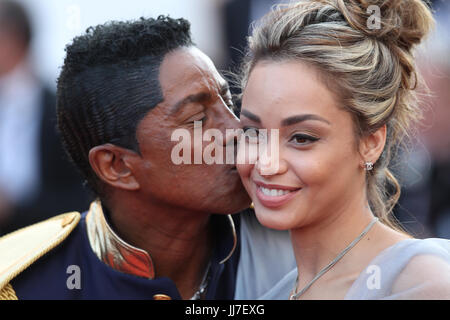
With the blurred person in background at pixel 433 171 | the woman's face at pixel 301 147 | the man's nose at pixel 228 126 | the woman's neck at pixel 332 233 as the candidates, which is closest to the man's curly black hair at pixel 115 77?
the man's nose at pixel 228 126

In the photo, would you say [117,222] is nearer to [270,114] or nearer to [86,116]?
[86,116]

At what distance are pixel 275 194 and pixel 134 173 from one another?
752 mm

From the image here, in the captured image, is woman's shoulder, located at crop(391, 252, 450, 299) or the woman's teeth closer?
woman's shoulder, located at crop(391, 252, 450, 299)

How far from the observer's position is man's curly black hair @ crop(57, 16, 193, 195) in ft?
8.95

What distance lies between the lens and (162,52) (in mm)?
2773

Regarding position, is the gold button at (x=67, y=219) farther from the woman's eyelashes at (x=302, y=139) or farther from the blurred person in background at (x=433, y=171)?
the blurred person in background at (x=433, y=171)

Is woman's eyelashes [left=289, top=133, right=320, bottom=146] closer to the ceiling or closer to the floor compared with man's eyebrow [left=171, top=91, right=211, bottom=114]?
closer to the floor

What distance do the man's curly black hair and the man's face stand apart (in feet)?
0.17

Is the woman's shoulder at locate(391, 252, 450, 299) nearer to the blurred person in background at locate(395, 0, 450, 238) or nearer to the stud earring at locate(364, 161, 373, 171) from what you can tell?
the stud earring at locate(364, 161, 373, 171)

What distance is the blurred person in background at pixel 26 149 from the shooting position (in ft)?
13.3

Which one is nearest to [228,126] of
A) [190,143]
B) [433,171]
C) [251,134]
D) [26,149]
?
[190,143]

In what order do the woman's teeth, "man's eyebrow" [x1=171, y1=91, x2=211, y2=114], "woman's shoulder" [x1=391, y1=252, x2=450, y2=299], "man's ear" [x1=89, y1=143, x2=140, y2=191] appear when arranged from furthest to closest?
"man's ear" [x1=89, y1=143, x2=140, y2=191] → "man's eyebrow" [x1=171, y1=91, x2=211, y2=114] → the woman's teeth → "woman's shoulder" [x1=391, y1=252, x2=450, y2=299]

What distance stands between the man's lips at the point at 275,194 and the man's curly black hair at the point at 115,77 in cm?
66

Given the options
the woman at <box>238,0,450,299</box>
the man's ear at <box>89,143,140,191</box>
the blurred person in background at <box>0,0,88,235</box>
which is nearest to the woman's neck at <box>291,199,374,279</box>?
the woman at <box>238,0,450,299</box>
